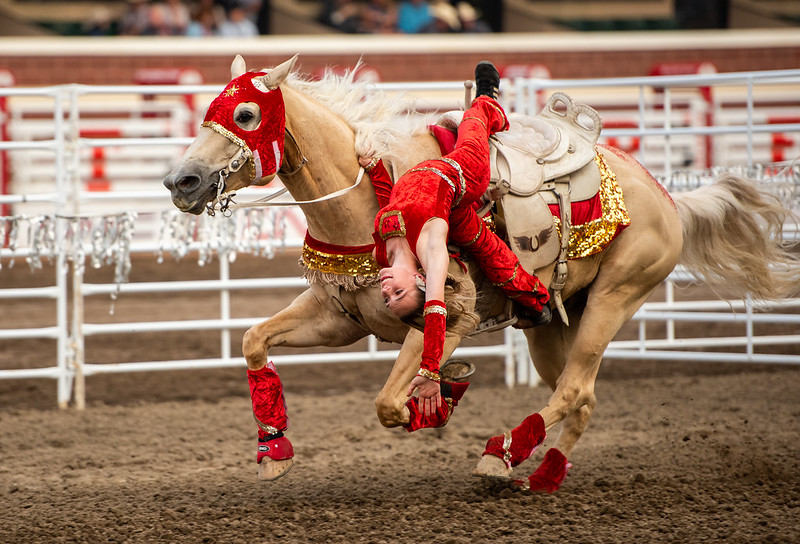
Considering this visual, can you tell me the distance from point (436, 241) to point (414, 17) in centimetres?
1276

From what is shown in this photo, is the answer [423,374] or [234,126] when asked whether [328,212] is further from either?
[423,374]

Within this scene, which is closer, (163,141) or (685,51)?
(163,141)

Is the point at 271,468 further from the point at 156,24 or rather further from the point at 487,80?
the point at 156,24

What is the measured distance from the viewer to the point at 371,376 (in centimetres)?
663

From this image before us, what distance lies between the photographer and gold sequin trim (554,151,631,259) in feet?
12.0

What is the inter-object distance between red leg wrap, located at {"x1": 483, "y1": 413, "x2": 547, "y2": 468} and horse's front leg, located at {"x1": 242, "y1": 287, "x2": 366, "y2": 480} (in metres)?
0.65

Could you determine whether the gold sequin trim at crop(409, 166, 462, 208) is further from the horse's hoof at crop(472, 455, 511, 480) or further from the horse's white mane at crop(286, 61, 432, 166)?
the horse's hoof at crop(472, 455, 511, 480)

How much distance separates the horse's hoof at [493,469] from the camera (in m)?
3.37

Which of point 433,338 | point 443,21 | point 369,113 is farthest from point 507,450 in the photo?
point 443,21

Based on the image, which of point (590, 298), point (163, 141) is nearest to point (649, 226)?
point (590, 298)

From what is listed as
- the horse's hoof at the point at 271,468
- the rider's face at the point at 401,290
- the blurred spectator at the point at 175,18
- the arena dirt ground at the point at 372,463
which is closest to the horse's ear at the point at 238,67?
the rider's face at the point at 401,290

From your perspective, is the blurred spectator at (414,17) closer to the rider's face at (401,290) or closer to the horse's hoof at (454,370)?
the horse's hoof at (454,370)

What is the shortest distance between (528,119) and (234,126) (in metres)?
1.36

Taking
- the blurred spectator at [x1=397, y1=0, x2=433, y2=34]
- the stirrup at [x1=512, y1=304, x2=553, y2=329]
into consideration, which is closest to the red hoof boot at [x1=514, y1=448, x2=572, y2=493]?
the stirrup at [x1=512, y1=304, x2=553, y2=329]
